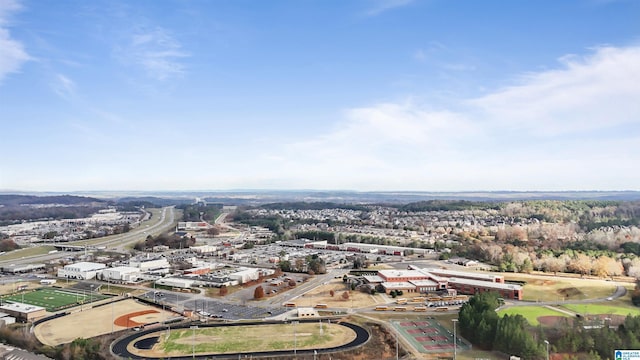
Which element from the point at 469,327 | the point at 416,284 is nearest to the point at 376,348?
the point at 469,327

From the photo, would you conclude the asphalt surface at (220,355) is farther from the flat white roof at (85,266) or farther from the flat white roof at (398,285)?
the flat white roof at (85,266)

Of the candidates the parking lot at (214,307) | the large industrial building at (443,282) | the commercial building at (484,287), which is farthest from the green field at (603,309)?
the parking lot at (214,307)

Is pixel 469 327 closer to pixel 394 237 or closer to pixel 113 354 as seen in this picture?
pixel 113 354

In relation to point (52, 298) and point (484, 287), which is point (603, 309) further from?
point (52, 298)

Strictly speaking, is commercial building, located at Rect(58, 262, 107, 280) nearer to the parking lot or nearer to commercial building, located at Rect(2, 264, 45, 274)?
commercial building, located at Rect(2, 264, 45, 274)

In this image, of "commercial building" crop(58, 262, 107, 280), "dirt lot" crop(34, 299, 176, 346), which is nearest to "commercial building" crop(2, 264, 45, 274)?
"commercial building" crop(58, 262, 107, 280)

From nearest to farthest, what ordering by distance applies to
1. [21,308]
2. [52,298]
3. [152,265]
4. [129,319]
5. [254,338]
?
[254,338] → [129,319] → [21,308] → [52,298] → [152,265]

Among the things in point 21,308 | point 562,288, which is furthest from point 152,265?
point 562,288
